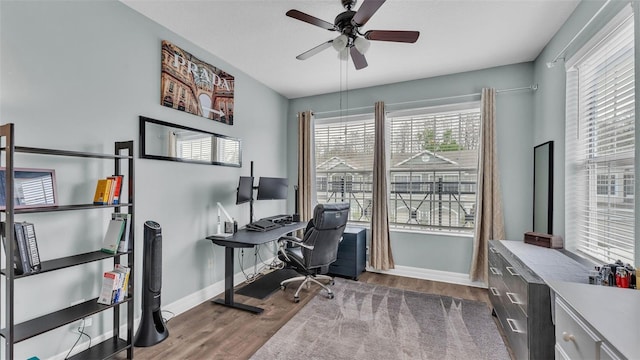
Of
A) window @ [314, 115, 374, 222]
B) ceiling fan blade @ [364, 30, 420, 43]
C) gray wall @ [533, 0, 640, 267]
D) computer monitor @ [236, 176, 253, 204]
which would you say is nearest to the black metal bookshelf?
computer monitor @ [236, 176, 253, 204]

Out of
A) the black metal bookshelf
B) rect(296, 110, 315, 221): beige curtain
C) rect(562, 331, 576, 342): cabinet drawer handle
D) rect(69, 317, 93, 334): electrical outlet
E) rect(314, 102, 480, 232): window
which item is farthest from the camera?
rect(296, 110, 315, 221): beige curtain

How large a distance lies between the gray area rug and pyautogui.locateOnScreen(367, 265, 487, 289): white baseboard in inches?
20.4

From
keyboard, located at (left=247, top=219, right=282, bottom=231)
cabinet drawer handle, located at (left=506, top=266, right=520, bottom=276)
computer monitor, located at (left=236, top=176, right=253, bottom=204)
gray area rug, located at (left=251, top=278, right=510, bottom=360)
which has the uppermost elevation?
computer monitor, located at (left=236, top=176, right=253, bottom=204)

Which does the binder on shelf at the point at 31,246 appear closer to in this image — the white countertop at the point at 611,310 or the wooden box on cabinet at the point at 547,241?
the white countertop at the point at 611,310

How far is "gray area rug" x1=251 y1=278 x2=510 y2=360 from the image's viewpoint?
82.4 inches

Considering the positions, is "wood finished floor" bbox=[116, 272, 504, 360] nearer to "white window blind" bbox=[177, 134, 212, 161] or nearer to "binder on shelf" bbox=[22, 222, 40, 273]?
"binder on shelf" bbox=[22, 222, 40, 273]

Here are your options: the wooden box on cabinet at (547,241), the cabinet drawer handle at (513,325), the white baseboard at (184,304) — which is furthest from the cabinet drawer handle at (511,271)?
the white baseboard at (184,304)

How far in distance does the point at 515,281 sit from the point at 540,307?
0.95ft

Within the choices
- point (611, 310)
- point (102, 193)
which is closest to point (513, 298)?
point (611, 310)

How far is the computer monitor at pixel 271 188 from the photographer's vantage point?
3.53 m

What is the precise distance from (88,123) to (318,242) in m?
2.22

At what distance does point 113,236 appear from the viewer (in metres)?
2.00

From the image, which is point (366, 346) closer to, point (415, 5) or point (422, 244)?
point (422, 244)

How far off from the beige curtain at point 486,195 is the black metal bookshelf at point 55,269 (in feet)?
A: 11.7
